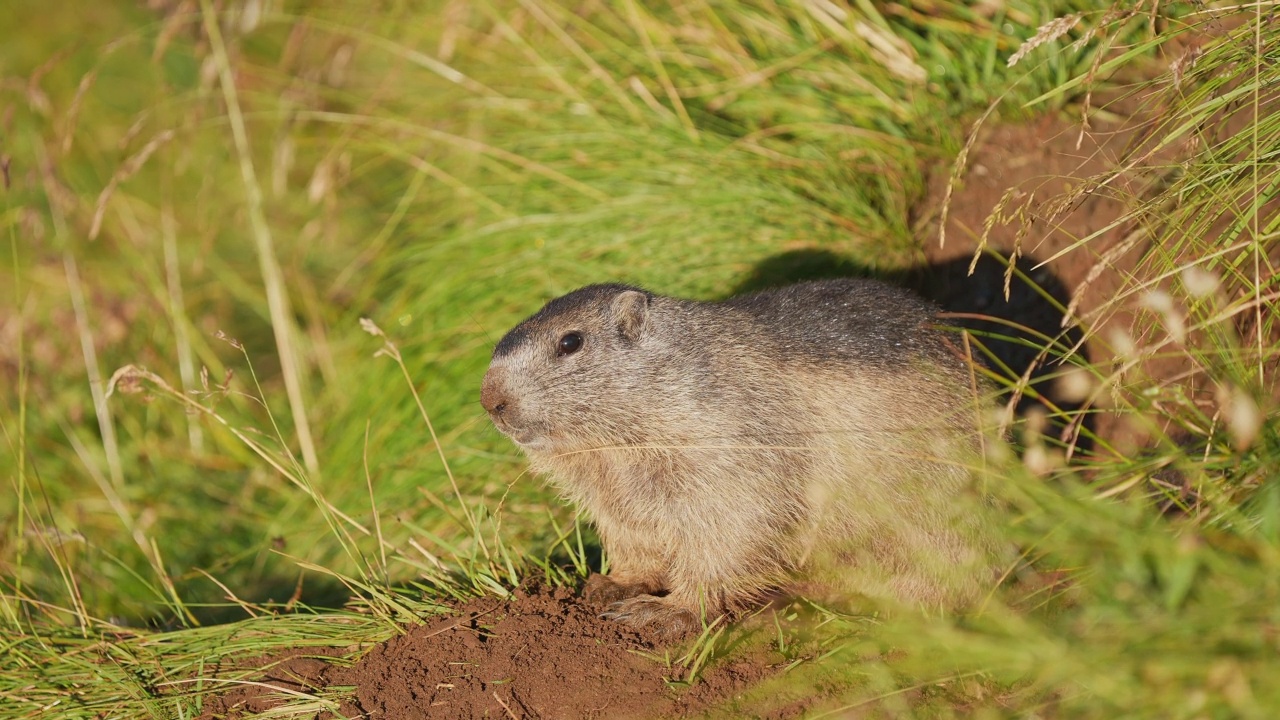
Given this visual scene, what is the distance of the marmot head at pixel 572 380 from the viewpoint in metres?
4.36

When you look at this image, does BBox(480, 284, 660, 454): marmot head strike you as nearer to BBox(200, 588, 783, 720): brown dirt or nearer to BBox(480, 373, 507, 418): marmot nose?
BBox(480, 373, 507, 418): marmot nose

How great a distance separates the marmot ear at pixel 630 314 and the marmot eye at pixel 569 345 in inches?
7.2

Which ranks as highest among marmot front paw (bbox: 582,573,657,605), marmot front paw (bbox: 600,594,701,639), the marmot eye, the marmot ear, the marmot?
the marmot ear

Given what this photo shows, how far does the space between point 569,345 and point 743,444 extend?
33.1 inches

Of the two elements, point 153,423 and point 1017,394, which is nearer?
point 1017,394

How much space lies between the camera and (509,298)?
605 cm

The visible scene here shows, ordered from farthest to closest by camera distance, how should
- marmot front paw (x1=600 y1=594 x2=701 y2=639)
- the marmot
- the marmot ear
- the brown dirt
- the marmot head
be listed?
the marmot ear, the marmot head, the marmot, marmot front paw (x1=600 y1=594 x2=701 y2=639), the brown dirt

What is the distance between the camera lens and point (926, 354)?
14.9 feet

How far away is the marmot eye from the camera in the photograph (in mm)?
4434

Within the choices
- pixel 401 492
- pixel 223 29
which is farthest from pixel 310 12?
pixel 401 492

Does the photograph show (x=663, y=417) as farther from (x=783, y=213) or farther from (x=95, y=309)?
(x=95, y=309)

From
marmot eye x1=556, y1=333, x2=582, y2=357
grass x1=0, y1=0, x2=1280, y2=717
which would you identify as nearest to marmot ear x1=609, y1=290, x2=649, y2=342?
marmot eye x1=556, y1=333, x2=582, y2=357

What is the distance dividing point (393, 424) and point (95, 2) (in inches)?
273

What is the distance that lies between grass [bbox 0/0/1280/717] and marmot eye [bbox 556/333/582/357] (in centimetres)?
73
